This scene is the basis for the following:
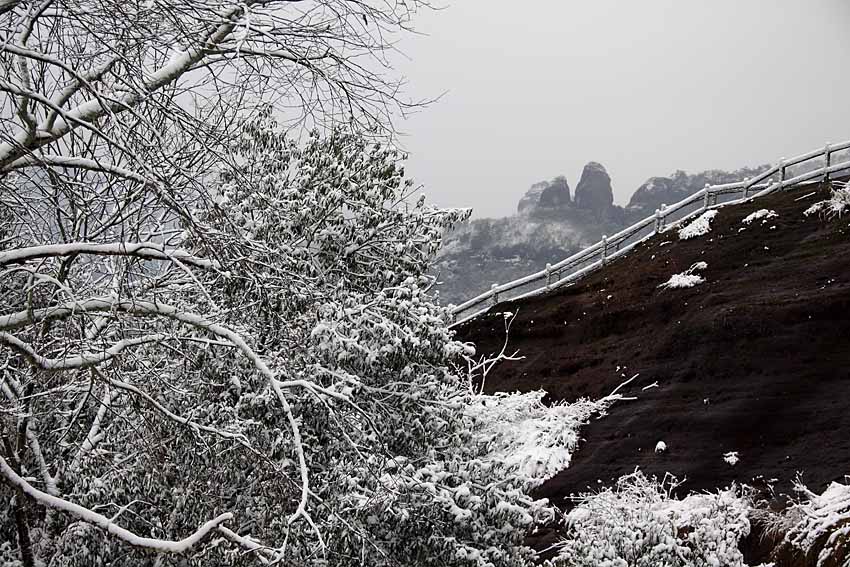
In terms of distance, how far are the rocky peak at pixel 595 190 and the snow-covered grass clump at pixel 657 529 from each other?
412ft

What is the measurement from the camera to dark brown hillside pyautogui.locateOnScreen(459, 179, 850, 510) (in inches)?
443

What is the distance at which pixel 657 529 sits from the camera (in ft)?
26.7

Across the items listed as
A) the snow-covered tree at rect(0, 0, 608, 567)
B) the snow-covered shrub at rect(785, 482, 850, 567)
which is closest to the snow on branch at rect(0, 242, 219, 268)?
the snow-covered tree at rect(0, 0, 608, 567)

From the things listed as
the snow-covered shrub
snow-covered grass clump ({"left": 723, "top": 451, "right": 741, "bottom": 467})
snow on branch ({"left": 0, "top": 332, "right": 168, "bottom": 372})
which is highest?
snow on branch ({"left": 0, "top": 332, "right": 168, "bottom": 372})

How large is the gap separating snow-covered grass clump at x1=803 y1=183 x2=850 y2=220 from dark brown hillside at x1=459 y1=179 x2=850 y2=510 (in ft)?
0.82

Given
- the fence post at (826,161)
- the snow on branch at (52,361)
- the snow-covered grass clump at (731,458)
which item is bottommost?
the snow-covered grass clump at (731,458)

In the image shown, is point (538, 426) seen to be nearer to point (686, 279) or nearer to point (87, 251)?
point (686, 279)

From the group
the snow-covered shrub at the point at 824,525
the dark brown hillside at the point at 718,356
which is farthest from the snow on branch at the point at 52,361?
the dark brown hillside at the point at 718,356

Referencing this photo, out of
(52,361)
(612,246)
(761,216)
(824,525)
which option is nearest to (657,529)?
(824,525)

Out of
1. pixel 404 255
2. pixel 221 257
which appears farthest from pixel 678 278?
pixel 221 257

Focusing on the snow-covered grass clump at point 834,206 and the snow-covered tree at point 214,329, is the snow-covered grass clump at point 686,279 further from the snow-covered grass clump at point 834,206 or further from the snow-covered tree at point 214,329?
the snow-covered tree at point 214,329

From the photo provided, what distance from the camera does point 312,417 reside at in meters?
7.88

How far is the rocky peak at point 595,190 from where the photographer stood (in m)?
134

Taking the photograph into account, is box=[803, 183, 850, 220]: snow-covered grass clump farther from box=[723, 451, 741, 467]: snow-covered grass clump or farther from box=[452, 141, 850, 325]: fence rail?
box=[723, 451, 741, 467]: snow-covered grass clump
